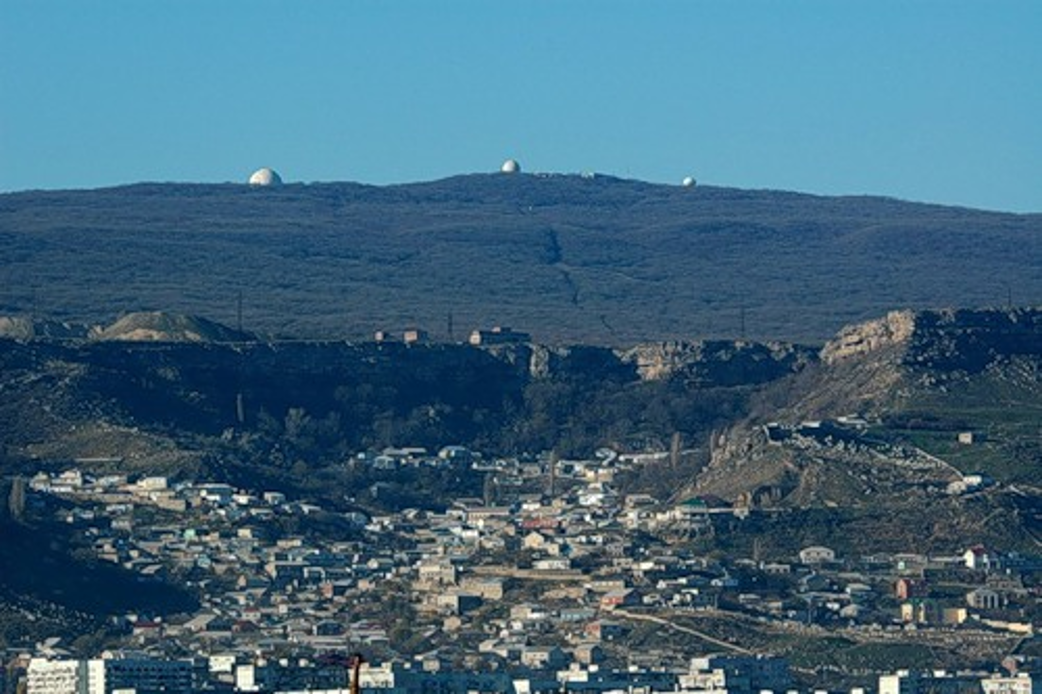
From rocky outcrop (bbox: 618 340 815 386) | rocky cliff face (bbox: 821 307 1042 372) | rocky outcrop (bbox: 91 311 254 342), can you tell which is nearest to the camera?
rocky cliff face (bbox: 821 307 1042 372)

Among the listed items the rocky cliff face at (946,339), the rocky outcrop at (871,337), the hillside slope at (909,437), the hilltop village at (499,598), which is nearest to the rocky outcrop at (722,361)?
the hillside slope at (909,437)

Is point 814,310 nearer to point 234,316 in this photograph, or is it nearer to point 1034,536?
point 234,316

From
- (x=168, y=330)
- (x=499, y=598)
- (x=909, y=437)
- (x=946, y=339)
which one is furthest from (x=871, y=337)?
(x=499, y=598)

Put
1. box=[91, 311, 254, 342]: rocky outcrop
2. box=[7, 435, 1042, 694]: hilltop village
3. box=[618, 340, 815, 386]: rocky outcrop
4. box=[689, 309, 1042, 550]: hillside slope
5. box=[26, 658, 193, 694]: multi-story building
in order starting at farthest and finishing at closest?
box=[91, 311, 254, 342]: rocky outcrop < box=[618, 340, 815, 386]: rocky outcrop < box=[689, 309, 1042, 550]: hillside slope < box=[7, 435, 1042, 694]: hilltop village < box=[26, 658, 193, 694]: multi-story building

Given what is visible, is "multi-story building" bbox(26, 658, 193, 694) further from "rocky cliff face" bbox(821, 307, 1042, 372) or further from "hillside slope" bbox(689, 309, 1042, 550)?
"rocky cliff face" bbox(821, 307, 1042, 372)

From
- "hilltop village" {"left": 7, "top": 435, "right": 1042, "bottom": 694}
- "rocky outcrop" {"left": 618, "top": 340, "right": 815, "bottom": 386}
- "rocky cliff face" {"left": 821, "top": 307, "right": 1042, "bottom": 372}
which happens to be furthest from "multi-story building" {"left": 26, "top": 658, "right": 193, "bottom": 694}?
"rocky outcrop" {"left": 618, "top": 340, "right": 815, "bottom": 386}

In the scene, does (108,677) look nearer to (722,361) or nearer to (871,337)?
(871,337)

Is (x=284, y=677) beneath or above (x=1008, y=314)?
beneath

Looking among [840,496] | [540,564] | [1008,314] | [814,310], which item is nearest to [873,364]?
[1008,314]
